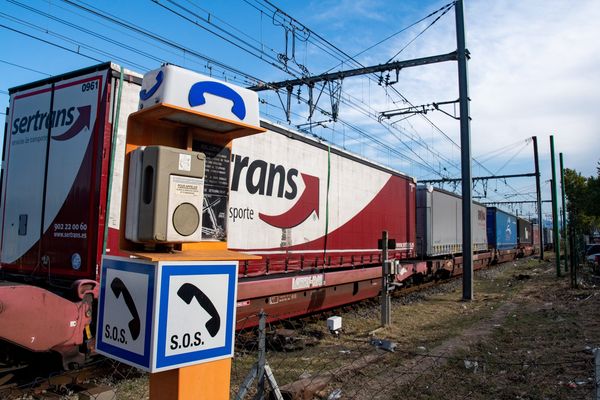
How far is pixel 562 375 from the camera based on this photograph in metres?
5.43

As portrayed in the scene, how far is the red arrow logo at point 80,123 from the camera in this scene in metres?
5.52

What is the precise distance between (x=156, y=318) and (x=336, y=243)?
26.5 ft

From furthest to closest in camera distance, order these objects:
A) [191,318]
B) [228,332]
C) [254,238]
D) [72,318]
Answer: [254,238] < [72,318] < [228,332] < [191,318]

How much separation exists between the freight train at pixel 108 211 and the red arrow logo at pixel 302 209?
0.03m

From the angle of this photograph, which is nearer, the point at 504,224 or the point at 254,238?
the point at 254,238

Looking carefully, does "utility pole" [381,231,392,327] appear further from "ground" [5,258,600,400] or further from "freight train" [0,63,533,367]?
"freight train" [0,63,533,367]

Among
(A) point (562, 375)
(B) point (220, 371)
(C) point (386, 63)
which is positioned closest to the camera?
(B) point (220, 371)

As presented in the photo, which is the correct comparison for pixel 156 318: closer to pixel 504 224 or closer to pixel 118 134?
pixel 118 134

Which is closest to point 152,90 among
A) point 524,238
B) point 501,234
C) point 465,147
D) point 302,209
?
point 302,209

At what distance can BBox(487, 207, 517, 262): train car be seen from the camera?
27188 millimetres

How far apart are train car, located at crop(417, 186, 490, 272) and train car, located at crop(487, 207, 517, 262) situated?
8739mm

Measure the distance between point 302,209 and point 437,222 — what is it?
894 cm

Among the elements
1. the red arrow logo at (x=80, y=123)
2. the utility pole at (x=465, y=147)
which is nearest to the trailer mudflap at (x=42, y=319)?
the red arrow logo at (x=80, y=123)

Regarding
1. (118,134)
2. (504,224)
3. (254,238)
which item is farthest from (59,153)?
(504,224)
